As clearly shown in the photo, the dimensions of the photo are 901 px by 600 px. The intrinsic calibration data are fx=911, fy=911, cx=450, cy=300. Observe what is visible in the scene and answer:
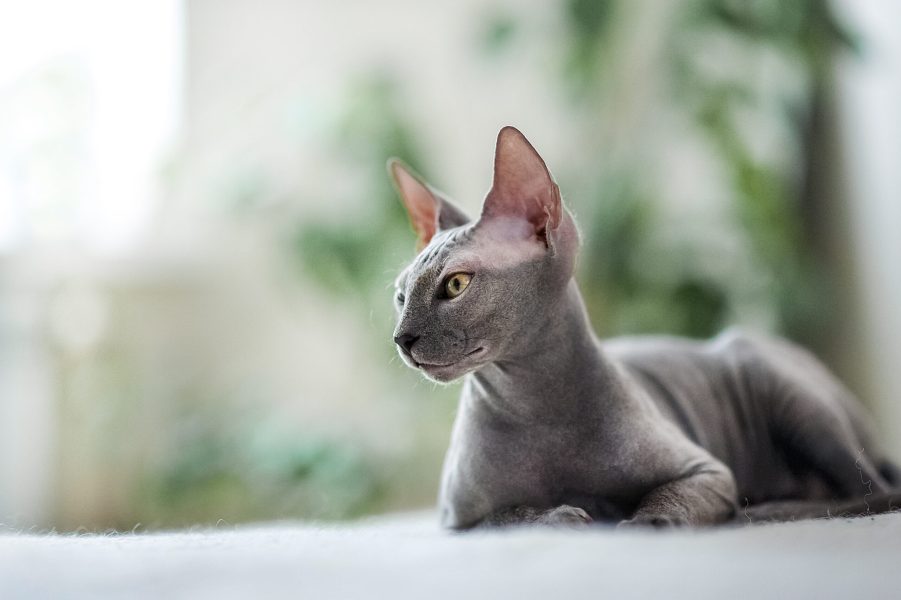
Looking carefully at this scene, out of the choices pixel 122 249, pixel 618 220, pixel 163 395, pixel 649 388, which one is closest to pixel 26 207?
pixel 122 249

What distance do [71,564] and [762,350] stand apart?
0.82 m

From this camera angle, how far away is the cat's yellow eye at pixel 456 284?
0.79m

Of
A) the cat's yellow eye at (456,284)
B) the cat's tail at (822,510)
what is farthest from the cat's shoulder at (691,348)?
the cat's yellow eye at (456,284)

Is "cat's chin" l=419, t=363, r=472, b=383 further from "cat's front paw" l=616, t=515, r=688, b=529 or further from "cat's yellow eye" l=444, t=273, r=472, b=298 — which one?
"cat's front paw" l=616, t=515, r=688, b=529

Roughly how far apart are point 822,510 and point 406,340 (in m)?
0.44

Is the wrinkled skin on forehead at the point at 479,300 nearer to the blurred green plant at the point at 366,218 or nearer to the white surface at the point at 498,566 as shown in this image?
the white surface at the point at 498,566

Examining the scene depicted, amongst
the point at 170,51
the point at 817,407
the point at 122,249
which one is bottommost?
the point at 122,249

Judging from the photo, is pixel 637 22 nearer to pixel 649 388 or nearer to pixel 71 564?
pixel 649 388

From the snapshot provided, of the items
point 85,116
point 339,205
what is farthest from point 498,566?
point 85,116

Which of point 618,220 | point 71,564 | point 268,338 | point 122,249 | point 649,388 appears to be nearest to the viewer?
point 71,564

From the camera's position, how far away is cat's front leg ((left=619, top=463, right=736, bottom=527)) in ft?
2.49

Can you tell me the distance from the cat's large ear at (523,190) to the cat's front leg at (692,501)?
244mm

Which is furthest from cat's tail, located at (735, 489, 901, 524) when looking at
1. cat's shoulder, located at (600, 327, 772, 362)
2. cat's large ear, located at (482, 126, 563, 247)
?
cat's large ear, located at (482, 126, 563, 247)

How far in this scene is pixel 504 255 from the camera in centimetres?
80
